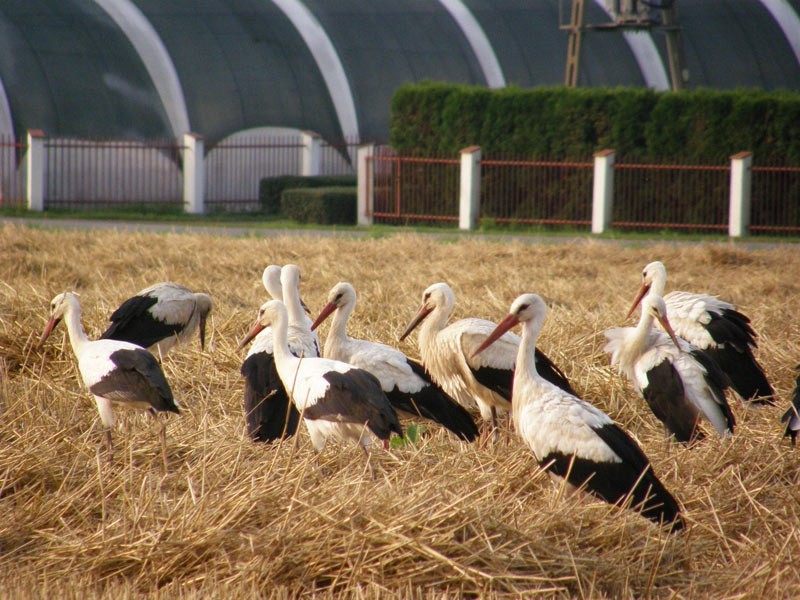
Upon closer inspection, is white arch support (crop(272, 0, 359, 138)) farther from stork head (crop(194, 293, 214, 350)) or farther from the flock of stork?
stork head (crop(194, 293, 214, 350))

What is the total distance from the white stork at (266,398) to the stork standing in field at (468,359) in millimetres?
807

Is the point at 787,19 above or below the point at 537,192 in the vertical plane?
above

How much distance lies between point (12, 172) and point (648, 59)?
51.8 ft

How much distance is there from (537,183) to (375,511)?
55.5 ft

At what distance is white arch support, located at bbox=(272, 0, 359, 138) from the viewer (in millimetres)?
24828

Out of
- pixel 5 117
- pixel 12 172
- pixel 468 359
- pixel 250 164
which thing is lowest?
pixel 468 359

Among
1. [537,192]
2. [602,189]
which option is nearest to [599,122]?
[602,189]

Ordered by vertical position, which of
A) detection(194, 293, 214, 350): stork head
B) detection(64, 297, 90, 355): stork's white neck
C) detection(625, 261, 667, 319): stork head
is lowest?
detection(194, 293, 214, 350): stork head

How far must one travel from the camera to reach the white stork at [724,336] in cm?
A: 589

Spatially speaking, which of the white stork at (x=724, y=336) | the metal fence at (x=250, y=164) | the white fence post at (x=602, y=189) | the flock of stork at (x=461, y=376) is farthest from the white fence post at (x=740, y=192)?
the white stork at (x=724, y=336)

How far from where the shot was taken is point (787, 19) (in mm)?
27547

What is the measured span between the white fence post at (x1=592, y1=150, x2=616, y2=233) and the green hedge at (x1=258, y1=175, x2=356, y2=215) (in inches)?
269

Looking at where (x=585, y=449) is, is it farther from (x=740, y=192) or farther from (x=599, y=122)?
(x=599, y=122)

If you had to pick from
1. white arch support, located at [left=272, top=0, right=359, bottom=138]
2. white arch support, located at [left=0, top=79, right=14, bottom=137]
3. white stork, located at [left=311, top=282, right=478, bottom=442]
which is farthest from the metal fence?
white stork, located at [left=311, top=282, right=478, bottom=442]
